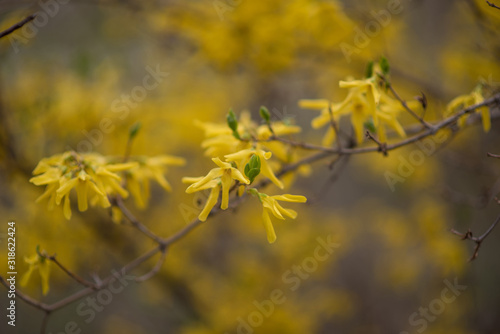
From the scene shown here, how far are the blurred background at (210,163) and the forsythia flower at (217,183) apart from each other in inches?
32.9

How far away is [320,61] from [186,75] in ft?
5.04

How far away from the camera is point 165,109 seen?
3336mm

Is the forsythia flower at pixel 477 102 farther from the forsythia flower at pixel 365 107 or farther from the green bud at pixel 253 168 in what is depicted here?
the green bud at pixel 253 168

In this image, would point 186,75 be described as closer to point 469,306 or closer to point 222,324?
point 222,324

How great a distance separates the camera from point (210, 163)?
357cm

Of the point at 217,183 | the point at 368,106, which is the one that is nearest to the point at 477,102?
the point at 368,106

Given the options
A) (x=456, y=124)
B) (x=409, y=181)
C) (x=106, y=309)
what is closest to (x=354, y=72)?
(x=409, y=181)

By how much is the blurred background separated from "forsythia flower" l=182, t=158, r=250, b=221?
2.74 ft

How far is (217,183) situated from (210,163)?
240cm

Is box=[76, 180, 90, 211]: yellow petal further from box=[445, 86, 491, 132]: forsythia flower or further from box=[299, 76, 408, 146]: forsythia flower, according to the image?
box=[445, 86, 491, 132]: forsythia flower

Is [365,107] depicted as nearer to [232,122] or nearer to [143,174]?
[232,122]

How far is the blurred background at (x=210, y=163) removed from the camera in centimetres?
253

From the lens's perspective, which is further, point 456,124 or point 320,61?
point 320,61

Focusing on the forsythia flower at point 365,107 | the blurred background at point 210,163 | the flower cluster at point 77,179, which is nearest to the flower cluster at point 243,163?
the forsythia flower at point 365,107
